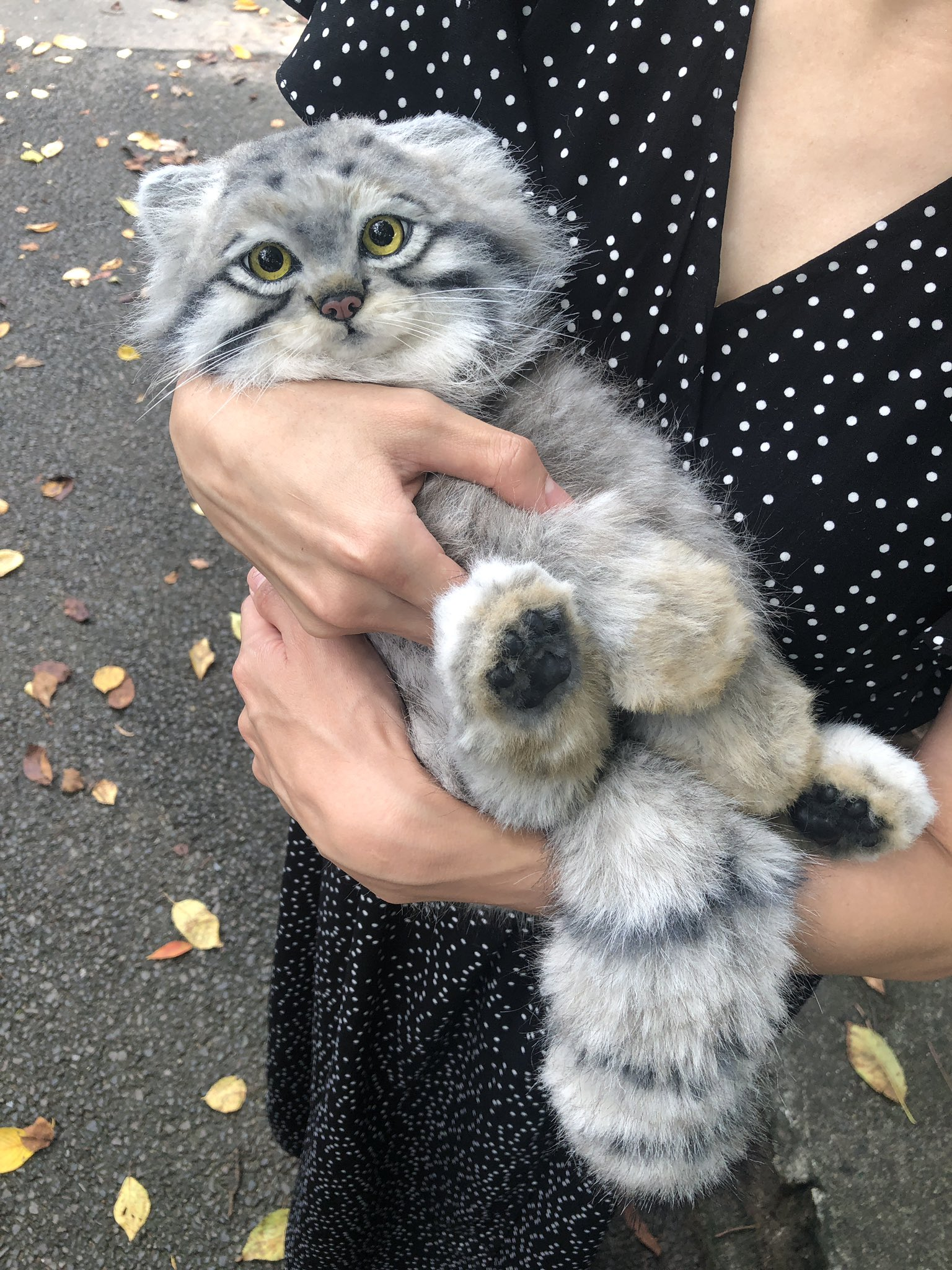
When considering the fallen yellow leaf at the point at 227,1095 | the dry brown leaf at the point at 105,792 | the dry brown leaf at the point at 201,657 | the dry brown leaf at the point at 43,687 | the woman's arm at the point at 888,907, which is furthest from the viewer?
the dry brown leaf at the point at 201,657

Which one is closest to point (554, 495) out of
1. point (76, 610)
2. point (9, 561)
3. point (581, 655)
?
point (581, 655)

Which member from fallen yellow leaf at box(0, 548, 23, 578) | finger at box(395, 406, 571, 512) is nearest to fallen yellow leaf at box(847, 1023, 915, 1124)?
finger at box(395, 406, 571, 512)

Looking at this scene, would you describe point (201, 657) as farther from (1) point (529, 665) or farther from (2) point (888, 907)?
(2) point (888, 907)

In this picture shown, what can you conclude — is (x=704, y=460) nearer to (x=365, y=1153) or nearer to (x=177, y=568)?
(x=365, y=1153)

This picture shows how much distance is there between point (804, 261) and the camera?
122cm

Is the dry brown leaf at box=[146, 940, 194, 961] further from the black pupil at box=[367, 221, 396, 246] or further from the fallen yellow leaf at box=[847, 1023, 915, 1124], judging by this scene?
the black pupil at box=[367, 221, 396, 246]

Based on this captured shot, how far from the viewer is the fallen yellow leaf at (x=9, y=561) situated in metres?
3.57

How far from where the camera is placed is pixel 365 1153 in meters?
1.70

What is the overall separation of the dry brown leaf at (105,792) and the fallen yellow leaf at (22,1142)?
98cm

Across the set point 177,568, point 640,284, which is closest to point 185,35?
point 177,568

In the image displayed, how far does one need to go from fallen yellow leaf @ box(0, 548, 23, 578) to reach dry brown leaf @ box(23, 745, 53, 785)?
2.78 feet

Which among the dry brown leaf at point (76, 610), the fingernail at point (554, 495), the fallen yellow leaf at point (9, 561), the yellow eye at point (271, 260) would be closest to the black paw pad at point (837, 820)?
the fingernail at point (554, 495)

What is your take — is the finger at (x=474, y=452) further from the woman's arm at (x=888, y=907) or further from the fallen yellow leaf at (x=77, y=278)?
the fallen yellow leaf at (x=77, y=278)

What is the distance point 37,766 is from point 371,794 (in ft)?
7.71
